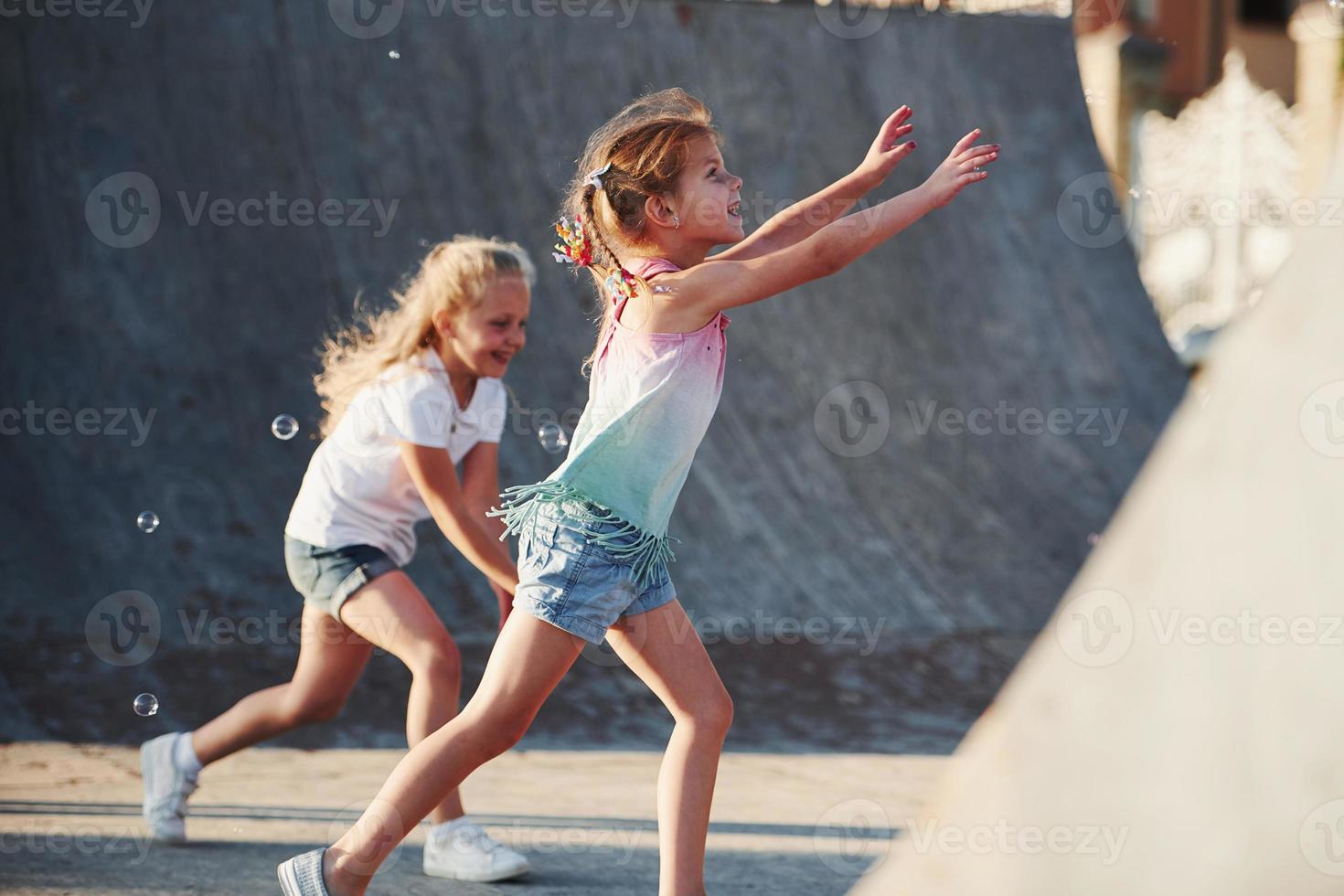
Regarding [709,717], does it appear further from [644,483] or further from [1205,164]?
[1205,164]

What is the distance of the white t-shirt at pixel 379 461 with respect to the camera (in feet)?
12.5

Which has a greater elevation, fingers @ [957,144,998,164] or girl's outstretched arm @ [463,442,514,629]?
fingers @ [957,144,998,164]

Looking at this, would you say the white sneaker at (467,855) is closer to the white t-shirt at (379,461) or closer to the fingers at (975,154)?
the white t-shirt at (379,461)

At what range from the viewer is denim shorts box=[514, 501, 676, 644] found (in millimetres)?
2822

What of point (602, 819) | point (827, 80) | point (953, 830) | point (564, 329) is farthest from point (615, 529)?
point (827, 80)

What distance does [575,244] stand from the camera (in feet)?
10.1

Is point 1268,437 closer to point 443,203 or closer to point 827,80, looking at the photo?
point 443,203

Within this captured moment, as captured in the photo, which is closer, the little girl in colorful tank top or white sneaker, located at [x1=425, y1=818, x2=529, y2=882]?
the little girl in colorful tank top

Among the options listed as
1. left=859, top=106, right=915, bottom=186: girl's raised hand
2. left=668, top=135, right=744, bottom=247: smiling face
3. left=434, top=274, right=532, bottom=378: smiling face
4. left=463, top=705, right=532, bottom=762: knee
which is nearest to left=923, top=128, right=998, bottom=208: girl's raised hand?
left=859, top=106, right=915, bottom=186: girl's raised hand

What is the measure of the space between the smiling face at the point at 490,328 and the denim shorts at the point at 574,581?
103cm

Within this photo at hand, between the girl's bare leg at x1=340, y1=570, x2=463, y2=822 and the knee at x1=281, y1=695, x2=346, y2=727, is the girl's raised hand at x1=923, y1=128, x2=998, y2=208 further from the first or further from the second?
the knee at x1=281, y1=695, x2=346, y2=727

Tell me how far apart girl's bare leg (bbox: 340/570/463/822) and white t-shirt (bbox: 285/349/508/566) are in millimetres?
216

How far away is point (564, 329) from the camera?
8.09 metres

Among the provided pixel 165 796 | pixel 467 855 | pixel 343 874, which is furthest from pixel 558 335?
pixel 343 874
